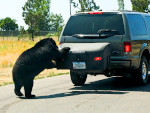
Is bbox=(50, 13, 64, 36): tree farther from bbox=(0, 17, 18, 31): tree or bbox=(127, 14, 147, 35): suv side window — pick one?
bbox=(127, 14, 147, 35): suv side window

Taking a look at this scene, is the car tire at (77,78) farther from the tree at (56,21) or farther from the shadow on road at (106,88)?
the tree at (56,21)

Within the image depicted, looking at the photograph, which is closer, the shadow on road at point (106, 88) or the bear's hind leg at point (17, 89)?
the bear's hind leg at point (17, 89)

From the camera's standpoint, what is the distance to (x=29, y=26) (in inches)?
2219

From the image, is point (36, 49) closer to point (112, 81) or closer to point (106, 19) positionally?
point (106, 19)

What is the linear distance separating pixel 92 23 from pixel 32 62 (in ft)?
7.87

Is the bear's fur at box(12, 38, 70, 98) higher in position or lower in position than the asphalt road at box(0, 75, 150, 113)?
higher

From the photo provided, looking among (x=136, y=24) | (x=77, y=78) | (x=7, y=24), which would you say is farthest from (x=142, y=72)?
(x=7, y=24)

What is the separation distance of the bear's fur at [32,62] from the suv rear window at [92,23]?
3.29 ft

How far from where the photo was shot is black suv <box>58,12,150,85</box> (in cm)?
971

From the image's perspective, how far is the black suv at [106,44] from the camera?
31.9ft

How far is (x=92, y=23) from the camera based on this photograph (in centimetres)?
1058

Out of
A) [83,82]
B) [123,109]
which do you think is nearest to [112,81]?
[83,82]

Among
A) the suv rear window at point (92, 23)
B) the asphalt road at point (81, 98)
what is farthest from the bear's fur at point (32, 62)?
the suv rear window at point (92, 23)

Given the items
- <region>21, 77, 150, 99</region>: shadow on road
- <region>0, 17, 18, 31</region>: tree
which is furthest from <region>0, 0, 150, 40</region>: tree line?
<region>21, 77, 150, 99</region>: shadow on road
